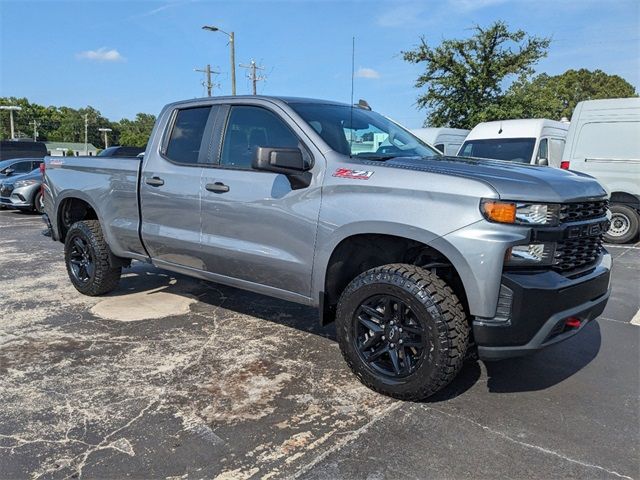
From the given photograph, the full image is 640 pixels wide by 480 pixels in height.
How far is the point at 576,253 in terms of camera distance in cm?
307

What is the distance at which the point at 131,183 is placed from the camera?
15.5 feet

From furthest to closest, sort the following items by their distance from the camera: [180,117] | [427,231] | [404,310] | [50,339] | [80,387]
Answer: [180,117] < [50,339] < [80,387] < [404,310] < [427,231]

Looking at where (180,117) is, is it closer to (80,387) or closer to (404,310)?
(80,387)

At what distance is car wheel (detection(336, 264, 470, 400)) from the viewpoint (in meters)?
2.94

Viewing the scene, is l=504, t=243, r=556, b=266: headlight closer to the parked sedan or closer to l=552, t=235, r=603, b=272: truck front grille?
l=552, t=235, r=603, b=272: truck front grille

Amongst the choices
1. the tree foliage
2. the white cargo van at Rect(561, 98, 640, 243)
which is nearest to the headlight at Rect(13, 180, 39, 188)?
the white cargo van at Rect(561, 98, 640, 243)

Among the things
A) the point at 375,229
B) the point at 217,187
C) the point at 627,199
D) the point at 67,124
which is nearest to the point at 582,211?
the point at 375,229

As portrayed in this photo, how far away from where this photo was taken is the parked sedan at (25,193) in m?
13.9

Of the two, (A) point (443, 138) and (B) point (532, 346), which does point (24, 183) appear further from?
(B) point (532, 346)

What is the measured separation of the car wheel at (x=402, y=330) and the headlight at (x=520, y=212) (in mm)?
522

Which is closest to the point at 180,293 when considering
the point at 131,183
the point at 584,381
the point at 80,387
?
the point at 131,183

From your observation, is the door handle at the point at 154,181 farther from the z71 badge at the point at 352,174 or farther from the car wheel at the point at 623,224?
the car wheel at the point at 623,224

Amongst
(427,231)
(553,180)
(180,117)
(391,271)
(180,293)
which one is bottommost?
(180,293)

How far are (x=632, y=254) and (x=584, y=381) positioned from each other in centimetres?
595
